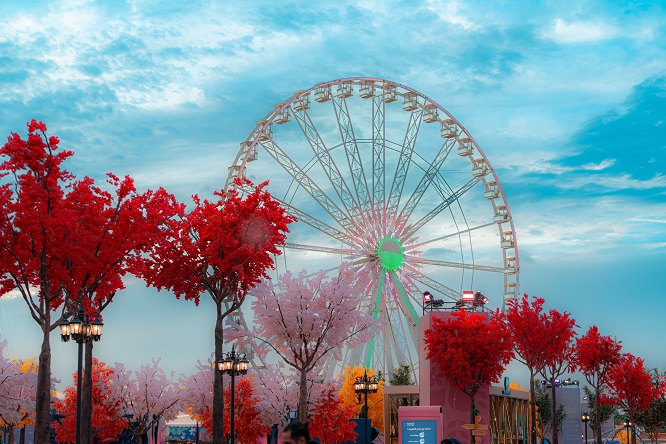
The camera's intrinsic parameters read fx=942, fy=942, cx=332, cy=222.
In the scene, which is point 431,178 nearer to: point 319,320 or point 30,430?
point 319,320

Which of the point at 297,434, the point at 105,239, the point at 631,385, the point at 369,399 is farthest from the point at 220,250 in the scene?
the point at 369,399

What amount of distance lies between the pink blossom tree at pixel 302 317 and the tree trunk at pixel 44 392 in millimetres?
13173

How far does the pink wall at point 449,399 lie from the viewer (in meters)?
51.5

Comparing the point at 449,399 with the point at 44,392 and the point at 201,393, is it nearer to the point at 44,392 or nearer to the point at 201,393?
the point at 201,393

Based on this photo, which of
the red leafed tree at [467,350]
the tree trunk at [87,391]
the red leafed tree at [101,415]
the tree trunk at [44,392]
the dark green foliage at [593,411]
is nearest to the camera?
the tree trunk at [44,392]

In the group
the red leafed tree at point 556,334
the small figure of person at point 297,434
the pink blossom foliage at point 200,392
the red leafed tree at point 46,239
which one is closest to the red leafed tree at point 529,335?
the red leafed tree at point 556,334

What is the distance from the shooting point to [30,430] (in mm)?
77812

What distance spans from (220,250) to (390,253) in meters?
16.5

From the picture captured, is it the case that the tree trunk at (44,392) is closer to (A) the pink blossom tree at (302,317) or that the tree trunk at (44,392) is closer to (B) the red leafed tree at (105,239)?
(B) the red leafed tree at (105,239)

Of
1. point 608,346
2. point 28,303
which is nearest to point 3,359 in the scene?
point 28,303

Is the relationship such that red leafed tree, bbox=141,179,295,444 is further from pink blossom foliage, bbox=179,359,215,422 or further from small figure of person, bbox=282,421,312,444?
small figure of person, bbox=282,421,312,444

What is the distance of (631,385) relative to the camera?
238ft

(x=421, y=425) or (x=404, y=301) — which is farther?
(x=404, y=301)

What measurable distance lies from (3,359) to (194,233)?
2308cm
